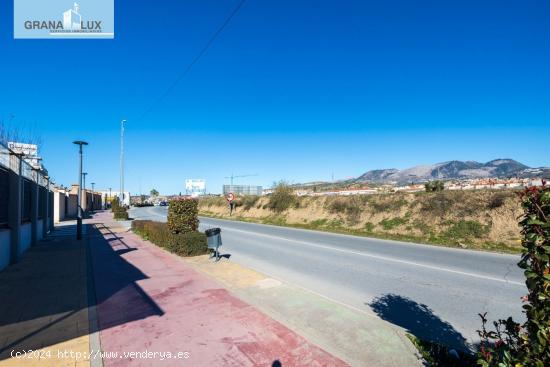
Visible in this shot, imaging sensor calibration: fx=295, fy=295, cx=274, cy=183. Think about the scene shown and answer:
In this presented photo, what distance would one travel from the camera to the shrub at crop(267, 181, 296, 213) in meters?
31.5

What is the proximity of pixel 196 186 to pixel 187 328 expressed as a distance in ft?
160

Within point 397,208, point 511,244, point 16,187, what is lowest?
point 511,244

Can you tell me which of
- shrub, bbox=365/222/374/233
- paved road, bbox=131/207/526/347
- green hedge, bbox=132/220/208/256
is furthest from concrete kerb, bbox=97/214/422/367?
shrub, bbox=365/222/374/233

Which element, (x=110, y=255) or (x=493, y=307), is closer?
(x=493, y=307)

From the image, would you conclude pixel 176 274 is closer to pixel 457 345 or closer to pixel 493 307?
pixel 457 345

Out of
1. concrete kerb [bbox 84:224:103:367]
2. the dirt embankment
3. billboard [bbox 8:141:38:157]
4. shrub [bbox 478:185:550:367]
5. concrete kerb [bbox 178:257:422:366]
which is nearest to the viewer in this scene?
shrub [bbox 478:185:550:367]

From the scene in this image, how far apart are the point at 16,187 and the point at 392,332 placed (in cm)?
1135

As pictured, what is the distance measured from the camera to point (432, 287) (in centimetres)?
714

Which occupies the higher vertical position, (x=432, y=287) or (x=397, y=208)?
(x=397, y=208)

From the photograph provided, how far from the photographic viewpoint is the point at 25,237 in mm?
11820

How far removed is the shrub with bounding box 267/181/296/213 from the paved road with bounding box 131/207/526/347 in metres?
18.0

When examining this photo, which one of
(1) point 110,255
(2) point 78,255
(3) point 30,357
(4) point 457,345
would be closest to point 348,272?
(4) point 457,345

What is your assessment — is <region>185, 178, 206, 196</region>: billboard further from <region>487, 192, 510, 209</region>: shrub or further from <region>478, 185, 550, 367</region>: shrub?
<region>478, 185, 550, 367</region>: shrub

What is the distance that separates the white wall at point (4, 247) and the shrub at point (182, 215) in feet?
15.9
